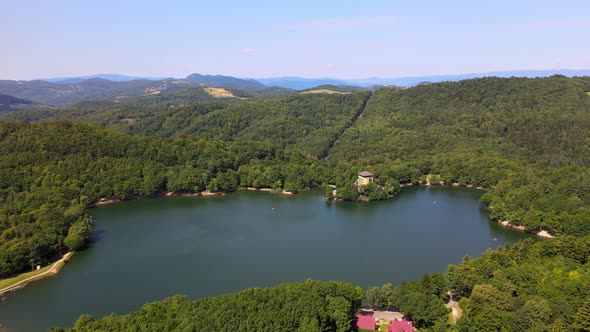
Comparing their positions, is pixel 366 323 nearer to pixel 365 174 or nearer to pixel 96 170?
pixel 365 174

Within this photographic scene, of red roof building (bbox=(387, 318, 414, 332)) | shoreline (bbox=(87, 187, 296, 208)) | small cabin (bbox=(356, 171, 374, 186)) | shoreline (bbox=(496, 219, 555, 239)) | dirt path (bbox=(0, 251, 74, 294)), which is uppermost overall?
small cabin (bbox=(356, 171, 374, 186))

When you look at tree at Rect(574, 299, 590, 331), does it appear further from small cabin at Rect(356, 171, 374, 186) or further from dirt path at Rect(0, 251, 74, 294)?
dirt path at Rect(0, 251, 74, 294)

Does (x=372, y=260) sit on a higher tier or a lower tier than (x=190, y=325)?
lower

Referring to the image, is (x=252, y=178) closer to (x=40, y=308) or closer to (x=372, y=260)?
(x=372, y=260)

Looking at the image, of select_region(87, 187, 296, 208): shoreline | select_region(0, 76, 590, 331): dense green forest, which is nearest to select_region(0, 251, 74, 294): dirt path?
select_region(0, 76, 590, 331): dense green forest

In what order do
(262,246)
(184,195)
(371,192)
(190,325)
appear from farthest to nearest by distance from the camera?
(184,195) → (371,192) → (262,246) → (190,325)

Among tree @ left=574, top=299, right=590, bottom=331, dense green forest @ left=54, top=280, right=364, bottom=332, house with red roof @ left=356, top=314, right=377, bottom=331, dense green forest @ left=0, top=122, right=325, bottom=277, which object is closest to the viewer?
tree @ left=574, top=299, right=590, bottom=331

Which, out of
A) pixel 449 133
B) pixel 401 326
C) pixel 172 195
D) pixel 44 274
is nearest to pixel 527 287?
pixel 401 326

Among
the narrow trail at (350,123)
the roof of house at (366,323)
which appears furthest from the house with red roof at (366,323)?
the narrow trail at (350,123)

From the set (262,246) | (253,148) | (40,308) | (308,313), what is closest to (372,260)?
(262,246)
